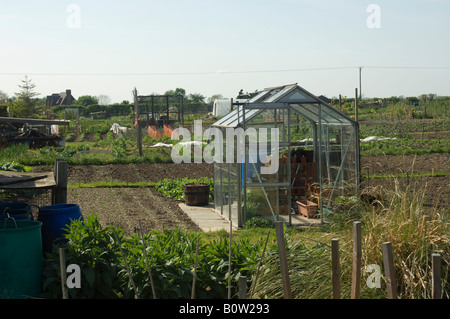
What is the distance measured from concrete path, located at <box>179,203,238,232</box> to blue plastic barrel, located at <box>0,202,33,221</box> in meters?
4.14

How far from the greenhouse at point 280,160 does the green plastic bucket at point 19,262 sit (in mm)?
5689

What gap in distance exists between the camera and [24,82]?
45.5 m

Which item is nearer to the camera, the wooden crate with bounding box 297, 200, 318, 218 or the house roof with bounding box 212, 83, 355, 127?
the house roof with bounding box 212, 83, 355, 127

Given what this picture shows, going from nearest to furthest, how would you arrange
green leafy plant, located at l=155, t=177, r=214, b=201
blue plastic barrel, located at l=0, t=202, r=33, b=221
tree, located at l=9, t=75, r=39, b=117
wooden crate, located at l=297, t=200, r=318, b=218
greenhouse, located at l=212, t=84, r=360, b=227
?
blue plastic barrel, located at l=0, t=202, r=33, b=221 → greenhouse, located at l=212, t=84, r=360, b=227 → wooden crate, located at l=297, t=200, r=318, b=218 → green leafy plant, located at l=155, t=177, r=214, b=201 → tree, located at l=9, t=75, r=39, b=117

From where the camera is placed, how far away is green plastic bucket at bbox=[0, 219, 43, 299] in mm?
4793

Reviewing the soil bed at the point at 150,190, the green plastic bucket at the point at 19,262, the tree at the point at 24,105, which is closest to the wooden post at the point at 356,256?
the soil bed at the point at 150,190

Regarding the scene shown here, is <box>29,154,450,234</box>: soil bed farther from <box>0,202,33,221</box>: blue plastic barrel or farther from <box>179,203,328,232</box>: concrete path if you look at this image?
<box>0,202,33,221</box>: blue plastic barrel

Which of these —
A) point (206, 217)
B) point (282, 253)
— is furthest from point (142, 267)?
point (206, 217)

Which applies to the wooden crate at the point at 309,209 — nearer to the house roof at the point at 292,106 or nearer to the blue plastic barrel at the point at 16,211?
the house roof at the point at 292,106

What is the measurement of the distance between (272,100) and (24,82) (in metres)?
39.5

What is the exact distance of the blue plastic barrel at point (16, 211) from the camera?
5.76 meters

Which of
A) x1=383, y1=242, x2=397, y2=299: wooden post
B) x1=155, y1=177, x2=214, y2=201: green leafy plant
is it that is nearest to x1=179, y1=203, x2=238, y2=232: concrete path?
x1=155, y1=177, x2=214, y2=201: green leafy plant

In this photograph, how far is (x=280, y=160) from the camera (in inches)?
419
